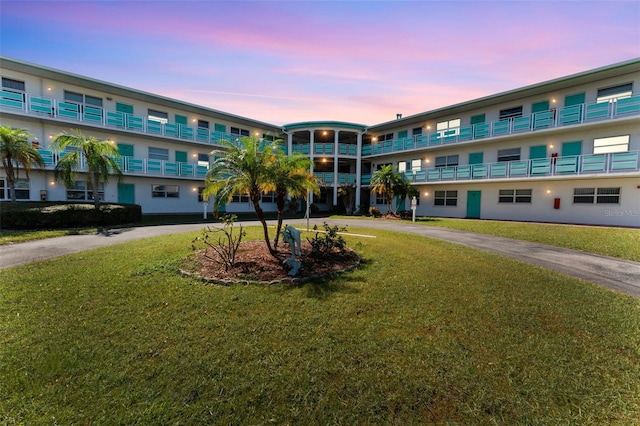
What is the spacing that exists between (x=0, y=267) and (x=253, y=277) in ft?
22.6

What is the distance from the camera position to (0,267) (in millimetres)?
7281

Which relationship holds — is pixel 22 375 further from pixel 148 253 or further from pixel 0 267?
pixel 0 267

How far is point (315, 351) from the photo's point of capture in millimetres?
3998

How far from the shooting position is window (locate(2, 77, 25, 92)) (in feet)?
58.9

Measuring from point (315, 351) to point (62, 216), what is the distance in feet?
54.7

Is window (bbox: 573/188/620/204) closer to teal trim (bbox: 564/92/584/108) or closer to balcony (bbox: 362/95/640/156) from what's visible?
balcony (bbox: 362/95/640/156)

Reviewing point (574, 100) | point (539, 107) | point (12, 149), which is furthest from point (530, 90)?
point (12, 149)

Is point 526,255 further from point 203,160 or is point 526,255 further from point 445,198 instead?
point 203,160

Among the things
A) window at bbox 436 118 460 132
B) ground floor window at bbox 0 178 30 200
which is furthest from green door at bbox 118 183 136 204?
window at bbox 436 118 460 132

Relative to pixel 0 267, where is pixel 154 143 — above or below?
above

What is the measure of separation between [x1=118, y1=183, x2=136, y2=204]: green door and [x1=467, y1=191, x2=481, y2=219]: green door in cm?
2871

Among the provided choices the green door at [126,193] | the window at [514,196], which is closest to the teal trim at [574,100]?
the window at [514,196]

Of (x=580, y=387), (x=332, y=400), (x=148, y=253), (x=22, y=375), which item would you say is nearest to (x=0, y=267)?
(x=148, y=253)

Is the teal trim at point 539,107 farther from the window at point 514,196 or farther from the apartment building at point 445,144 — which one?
the window at point 514,196
